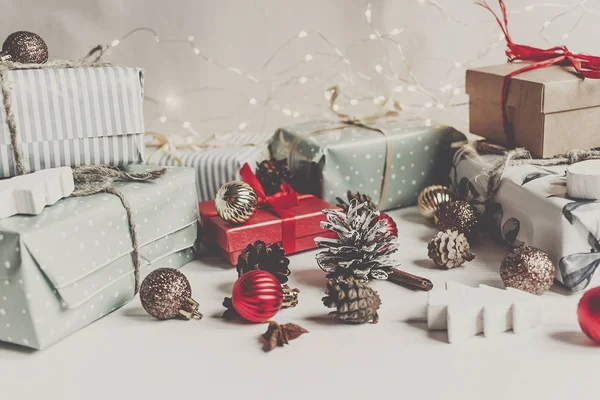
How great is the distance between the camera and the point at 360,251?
40.3 inches

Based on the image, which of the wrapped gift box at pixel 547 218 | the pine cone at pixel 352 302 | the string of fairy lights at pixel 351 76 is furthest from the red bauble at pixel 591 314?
the string of fairy lights at pixel 351 76

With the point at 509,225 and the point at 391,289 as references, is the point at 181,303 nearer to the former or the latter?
the point at 391,289

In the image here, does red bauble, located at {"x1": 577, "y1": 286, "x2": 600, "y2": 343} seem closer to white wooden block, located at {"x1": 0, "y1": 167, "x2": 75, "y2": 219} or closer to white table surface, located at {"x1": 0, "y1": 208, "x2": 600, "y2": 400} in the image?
white table surface, located at {"x1": 0, "y1": 208, "x2": 600, "y2": 400}

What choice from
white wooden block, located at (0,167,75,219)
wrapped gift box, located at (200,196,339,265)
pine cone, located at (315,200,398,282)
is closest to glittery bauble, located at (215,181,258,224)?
wrapped gift box, located at (200,196,339,265)

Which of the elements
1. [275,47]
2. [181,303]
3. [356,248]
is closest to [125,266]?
[181,303]

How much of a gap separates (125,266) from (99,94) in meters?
0.28

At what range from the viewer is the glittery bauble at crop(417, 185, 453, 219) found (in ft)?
4.09

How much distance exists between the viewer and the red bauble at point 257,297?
899 millimetres

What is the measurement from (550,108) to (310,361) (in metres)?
0.61

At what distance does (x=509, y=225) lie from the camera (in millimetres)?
1107

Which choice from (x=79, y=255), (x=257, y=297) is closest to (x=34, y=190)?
(x=79, y=255)

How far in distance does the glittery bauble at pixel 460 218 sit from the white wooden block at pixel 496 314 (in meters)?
0.28

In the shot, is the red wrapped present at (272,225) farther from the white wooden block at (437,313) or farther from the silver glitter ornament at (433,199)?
the white wooden block at (437,313)

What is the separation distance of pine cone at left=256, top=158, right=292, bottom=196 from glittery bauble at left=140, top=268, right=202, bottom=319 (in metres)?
0.35
